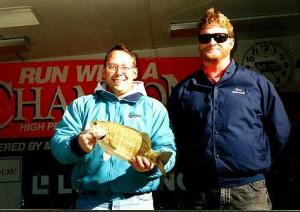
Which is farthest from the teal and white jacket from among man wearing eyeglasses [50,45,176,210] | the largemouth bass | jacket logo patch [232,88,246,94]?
jacket logo patch [232,88,246,94]

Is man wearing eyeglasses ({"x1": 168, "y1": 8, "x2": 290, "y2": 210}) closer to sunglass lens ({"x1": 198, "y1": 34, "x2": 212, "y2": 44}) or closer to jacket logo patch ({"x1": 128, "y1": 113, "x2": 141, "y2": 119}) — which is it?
sunglass lens ({"x1": 198, "y1": 34, "x2": 212, "y2": 44})

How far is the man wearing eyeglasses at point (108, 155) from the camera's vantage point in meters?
2.16

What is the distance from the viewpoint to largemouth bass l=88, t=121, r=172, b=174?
2.01 metres

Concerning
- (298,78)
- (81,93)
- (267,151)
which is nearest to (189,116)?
(267,151)

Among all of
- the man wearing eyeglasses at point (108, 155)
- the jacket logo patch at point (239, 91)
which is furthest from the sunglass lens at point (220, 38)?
the man wearing eyeglasses at point (108, 155)

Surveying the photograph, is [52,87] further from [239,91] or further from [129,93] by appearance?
[239,91]

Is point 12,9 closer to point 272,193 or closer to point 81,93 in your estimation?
point 81,93

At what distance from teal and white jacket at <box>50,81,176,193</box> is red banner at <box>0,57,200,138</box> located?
246 cm

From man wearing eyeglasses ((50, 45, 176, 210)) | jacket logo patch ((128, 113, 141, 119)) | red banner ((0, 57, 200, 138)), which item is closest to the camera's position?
man wearing eyeglasses ((50, 45, 176, 210))

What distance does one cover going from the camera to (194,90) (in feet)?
8.04

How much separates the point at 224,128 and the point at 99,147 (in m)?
0.66

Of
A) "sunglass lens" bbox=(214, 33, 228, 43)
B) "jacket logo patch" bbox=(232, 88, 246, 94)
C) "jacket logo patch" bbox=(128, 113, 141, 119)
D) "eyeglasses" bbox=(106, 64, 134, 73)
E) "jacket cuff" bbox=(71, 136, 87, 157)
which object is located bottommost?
"jacket cuff" bbox=(71, 136, 87, 157)

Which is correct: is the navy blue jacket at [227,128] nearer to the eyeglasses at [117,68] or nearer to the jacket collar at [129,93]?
the jacket collar at [129,93]

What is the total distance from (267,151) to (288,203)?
7.02ft
